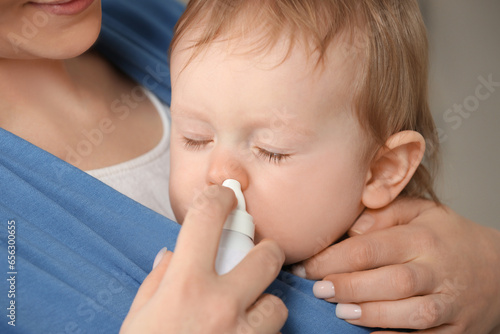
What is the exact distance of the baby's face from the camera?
94 centimetres

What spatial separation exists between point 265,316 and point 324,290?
25cm

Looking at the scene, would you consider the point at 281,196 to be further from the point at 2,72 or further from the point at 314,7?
the point at 2,72

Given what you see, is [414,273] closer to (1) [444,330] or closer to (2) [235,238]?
(1) [444,330]

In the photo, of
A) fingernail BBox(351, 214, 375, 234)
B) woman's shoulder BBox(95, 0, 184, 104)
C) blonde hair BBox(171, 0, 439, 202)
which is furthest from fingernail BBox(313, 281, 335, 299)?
woman's shoulder BBox(95, 0, 184, 104)

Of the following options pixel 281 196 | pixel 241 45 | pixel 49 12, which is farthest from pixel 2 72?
pixel 281 196

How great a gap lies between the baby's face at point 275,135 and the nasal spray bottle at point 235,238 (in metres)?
0.08

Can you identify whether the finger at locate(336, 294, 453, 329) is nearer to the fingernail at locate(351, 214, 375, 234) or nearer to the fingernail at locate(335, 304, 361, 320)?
the fingernail at locate(335, 304, 361, 320)

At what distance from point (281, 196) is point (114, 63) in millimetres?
723

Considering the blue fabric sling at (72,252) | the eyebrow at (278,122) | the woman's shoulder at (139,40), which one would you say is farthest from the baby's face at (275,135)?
the woman's shoulder at (139,40)

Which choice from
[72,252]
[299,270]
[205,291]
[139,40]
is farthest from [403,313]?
[139,40]

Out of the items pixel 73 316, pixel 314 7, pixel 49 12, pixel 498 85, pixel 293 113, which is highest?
pixel 314 7

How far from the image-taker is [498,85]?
2738 mm

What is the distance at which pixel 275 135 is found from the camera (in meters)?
0.95

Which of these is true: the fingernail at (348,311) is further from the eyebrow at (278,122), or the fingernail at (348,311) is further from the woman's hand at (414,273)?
the eyebrow at (278,122)
